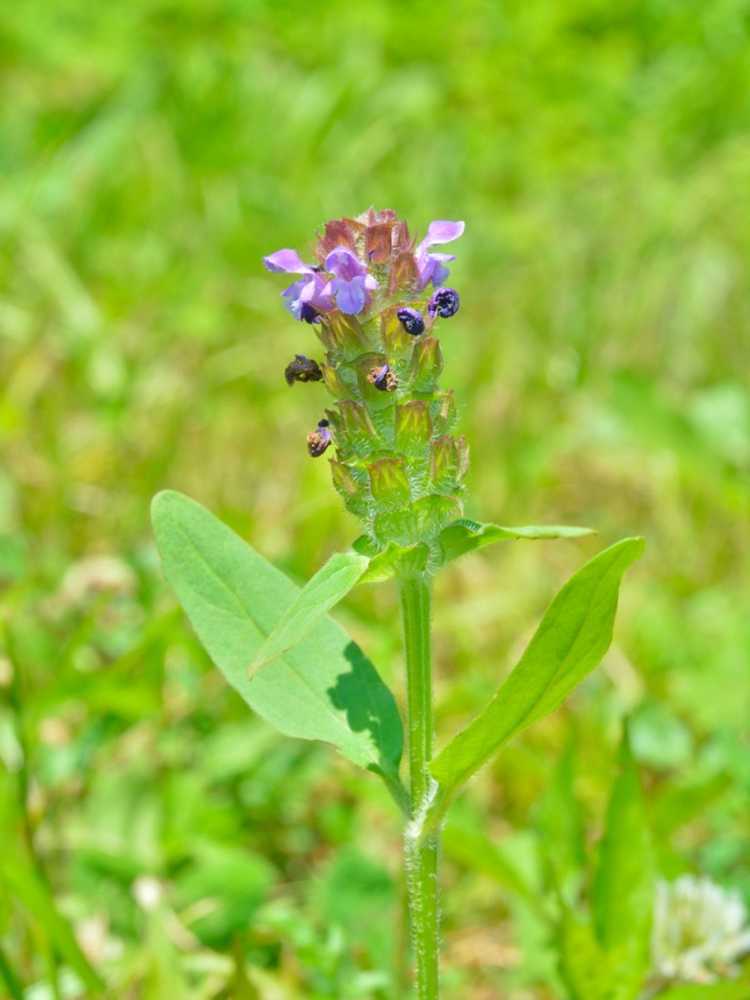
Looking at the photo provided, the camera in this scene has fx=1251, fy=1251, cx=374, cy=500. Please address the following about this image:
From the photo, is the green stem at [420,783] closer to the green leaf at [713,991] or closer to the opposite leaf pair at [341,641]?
the opposite leaf pair at [341,641]

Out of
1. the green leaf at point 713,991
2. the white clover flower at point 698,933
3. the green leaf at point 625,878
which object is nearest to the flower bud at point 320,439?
the green leaf at point 625,878

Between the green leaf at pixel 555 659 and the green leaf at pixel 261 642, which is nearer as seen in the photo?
the green leaf at pixel 555 659

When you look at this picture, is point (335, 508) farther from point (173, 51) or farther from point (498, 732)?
point (173, 51)

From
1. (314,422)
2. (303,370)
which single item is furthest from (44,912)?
(314,422)

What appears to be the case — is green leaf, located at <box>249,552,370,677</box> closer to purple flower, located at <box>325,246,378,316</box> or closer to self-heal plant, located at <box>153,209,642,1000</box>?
self-heal plant, located at <box>153,209,642,1000</box>

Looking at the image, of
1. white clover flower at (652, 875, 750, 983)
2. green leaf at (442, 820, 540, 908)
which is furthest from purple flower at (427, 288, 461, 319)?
white clover flower at (652, 875, 750, 983)

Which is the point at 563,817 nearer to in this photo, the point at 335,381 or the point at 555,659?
the point at 555,659
